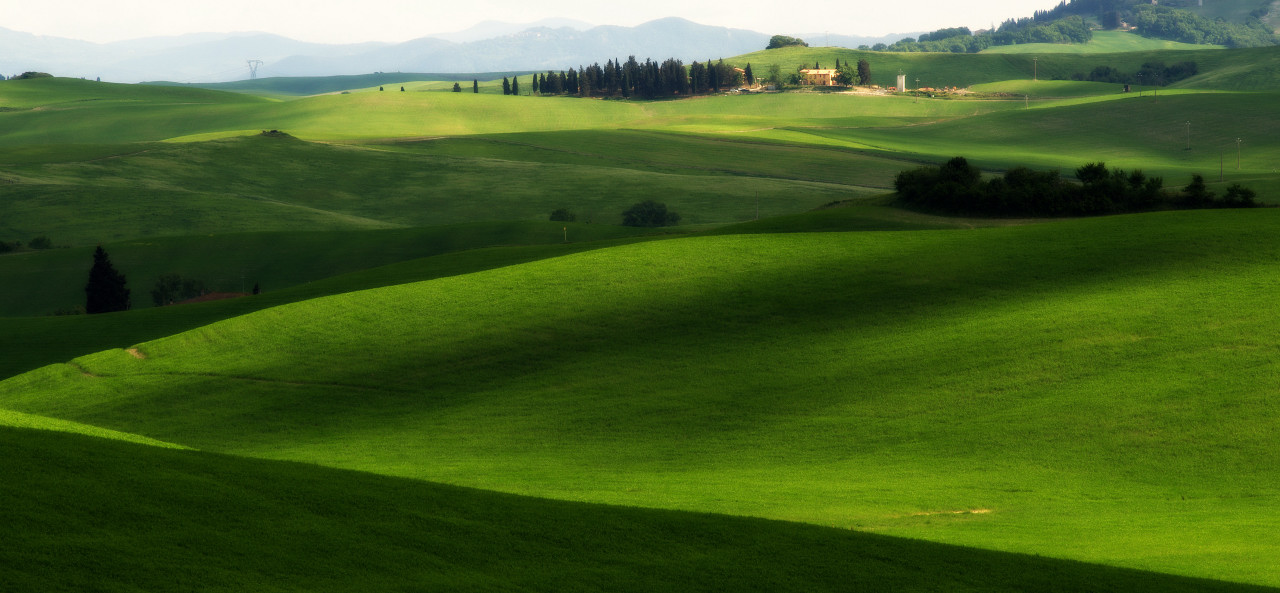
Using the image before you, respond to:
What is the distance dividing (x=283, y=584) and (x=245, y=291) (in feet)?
309

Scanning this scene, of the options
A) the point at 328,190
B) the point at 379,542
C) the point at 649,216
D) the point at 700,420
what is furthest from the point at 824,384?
the point at 328,190

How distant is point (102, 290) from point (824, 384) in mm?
68319

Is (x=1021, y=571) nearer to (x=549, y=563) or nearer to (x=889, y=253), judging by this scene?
(x=549, y=563)

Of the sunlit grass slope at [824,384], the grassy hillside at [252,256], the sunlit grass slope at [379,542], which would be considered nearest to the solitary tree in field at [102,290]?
the grassy hillside at [252,256]

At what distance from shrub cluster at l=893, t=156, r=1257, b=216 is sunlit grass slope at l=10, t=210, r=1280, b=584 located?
30.7ft

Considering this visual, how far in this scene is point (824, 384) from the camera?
40000 millimetres

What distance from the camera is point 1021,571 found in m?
19.6

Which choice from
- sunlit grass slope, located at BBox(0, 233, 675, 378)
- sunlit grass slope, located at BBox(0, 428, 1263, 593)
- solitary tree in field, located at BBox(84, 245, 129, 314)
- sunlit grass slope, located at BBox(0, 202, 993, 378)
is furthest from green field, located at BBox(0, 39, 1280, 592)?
solitary tree in field, located at BBox(84, 245, 129, 314)

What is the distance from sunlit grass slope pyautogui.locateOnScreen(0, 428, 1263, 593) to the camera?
16.9 metres

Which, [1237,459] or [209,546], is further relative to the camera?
[1237,459]

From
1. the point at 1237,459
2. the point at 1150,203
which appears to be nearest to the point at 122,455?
the point at 1237,459

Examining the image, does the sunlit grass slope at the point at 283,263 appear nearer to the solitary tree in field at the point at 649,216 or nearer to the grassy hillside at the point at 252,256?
the grassy hillside at the point at 252,256

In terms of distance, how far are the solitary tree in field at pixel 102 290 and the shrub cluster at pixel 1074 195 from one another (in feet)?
208

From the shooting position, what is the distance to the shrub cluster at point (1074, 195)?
6581 cm
